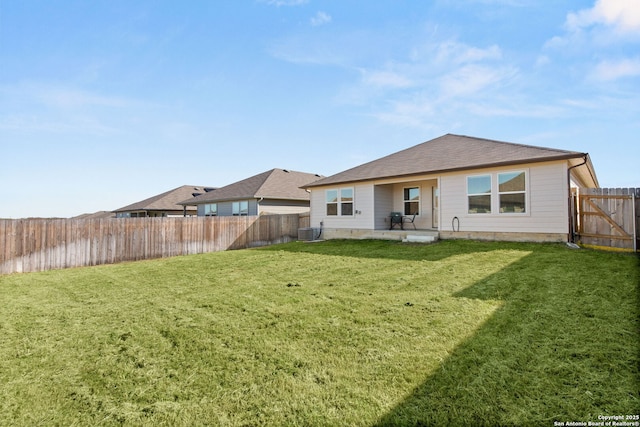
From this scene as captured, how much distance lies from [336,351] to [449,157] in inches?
441

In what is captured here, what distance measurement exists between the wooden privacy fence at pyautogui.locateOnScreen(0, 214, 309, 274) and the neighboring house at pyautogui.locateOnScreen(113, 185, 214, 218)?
14.3 meters

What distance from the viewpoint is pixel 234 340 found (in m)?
3.50

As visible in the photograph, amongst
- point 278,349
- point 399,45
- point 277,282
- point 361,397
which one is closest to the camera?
point 361,397

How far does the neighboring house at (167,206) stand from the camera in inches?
1054

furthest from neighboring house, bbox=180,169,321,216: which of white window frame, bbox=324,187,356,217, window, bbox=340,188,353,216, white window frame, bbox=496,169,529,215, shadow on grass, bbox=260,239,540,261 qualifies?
white window frame, bbox=496,169,529,215

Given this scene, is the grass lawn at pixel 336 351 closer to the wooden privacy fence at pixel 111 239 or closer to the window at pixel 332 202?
the wooden privacy fence at pixel 111 239

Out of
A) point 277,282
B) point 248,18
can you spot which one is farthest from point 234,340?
point 248,18

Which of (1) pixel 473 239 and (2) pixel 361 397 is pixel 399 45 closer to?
(1) pixel 473 239

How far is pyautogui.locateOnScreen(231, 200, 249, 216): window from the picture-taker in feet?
69.6

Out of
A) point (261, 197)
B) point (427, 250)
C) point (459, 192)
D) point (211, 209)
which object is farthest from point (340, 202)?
point (211, 209)

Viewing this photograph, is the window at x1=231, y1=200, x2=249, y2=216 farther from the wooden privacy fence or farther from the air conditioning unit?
the air conditioning unit

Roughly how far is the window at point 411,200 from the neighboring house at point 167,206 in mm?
20734

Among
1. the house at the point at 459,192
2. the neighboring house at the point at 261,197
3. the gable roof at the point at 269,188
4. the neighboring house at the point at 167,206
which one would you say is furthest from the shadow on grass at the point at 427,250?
the neighboring house at the point at 167,206

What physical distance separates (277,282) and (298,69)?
10.1m
